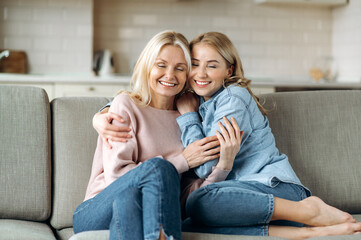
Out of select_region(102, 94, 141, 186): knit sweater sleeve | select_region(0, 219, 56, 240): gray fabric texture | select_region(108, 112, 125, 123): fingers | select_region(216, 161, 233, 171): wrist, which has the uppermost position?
select_region(108, 112, 125, 123): fingers

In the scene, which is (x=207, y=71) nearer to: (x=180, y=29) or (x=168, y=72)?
(x=168, y=72)

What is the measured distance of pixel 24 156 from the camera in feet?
6.86

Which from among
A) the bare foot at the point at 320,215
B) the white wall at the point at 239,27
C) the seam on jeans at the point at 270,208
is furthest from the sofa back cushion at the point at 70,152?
the white wall at the point at 239,27

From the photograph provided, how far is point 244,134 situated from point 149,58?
50 cm

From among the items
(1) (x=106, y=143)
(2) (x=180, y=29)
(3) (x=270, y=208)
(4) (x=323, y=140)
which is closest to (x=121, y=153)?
(1) (x=106, y=143)

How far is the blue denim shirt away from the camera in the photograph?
201 cm

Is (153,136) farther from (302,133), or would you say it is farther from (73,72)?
(73,72)

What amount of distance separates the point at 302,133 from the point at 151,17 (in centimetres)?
261

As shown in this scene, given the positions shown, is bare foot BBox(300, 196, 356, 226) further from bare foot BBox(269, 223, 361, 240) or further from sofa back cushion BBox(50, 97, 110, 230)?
sofa back cushion BBox(50, 97, 110, 230)

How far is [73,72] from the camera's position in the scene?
4.40 metres

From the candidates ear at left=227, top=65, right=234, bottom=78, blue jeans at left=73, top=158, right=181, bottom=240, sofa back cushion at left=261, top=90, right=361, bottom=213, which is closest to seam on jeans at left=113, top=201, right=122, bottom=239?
blue jeans at left=73, top=158, right=181, bottom=240

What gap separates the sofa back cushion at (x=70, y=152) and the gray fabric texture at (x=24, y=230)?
104mm

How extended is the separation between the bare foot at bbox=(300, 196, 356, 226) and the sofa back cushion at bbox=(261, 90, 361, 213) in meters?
0.39

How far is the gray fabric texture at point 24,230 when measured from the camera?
5.86 ft
